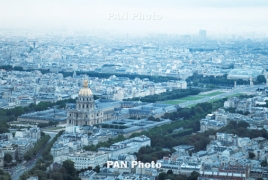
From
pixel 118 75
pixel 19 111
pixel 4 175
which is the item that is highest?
pixel 4 175

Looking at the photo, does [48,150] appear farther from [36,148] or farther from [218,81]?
[218,81]

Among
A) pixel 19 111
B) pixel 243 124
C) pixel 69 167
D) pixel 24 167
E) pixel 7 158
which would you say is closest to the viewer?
pixel 69 167

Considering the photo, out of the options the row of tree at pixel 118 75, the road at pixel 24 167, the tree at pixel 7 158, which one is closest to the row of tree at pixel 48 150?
the road at pixel 24 167

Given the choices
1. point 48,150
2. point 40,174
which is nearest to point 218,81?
point 48,150

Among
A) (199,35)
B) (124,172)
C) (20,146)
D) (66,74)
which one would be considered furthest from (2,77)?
(199,35)

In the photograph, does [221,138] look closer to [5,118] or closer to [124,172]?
[124,172]

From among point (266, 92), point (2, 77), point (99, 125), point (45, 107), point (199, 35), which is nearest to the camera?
point (99, 125)

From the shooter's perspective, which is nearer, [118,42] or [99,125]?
[99,125]

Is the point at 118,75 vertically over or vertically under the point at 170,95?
under
